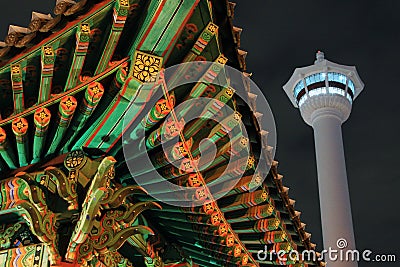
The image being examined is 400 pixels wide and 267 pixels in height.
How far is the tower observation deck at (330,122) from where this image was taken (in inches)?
1395

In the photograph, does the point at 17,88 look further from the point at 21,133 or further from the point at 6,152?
the point at 6,152

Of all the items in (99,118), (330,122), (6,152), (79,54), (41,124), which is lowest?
(6,152)

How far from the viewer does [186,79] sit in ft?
18.8

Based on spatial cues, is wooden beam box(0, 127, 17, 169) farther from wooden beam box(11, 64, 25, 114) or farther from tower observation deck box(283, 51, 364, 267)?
tower observation deck box(283, 51, 364, 267)

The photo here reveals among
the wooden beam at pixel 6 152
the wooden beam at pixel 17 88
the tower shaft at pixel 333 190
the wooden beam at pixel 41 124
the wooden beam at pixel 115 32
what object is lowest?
the wooden beam at pixel 6 152

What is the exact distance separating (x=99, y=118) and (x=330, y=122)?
37.5 metres

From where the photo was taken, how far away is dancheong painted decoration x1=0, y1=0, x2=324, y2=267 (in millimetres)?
5113

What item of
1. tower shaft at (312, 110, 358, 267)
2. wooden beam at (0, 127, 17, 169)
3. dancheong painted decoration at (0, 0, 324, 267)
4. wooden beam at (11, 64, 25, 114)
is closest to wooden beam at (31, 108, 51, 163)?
dancheong painted decoration at (0, 0, 324, 267)

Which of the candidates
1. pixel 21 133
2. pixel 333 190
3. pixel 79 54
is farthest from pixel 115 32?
pixel 333 190

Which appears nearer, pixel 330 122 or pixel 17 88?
pixel 17 88

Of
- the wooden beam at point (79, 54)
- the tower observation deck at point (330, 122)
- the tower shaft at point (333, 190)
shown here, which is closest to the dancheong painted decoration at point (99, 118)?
the wooden beam at point (79, 54)

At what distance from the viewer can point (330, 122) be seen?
41.3 meters

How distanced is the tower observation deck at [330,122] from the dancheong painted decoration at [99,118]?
3036cm

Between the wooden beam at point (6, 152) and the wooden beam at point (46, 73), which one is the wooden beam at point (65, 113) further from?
the wooden beam at point (6, 152)
